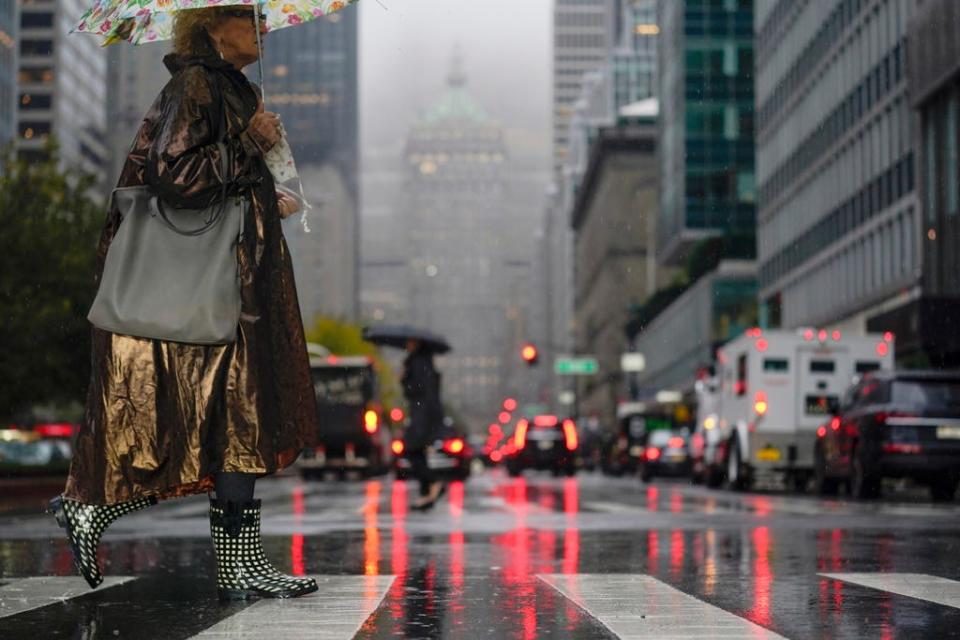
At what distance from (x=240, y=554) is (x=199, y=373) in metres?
0.67

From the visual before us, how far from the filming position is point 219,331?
19.8ft

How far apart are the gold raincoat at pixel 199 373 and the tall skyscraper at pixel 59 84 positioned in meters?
117

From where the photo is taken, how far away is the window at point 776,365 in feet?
97.2

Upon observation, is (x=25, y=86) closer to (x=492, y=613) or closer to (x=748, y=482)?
(x=748, y=482)

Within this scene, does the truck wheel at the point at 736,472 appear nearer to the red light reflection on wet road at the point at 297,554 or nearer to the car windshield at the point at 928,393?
the car windshield at the point at 928,393

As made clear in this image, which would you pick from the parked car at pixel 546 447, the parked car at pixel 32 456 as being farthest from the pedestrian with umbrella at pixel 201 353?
the parked car at pixel 546 447

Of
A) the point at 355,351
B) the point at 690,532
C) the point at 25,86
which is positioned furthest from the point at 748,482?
the point at 25,86

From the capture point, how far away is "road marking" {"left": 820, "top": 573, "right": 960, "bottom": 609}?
632 centimetres

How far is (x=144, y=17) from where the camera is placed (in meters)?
7.02

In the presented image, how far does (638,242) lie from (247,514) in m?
119

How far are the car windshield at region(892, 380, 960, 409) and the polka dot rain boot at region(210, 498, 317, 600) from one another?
17.3 metres

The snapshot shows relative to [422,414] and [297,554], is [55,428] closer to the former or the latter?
[422,414]

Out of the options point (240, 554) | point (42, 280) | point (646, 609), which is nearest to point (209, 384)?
point (240, 554)

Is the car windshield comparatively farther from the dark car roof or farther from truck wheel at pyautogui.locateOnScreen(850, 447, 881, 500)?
truck wheel at pyautogui.locateOnScreen(850, 447, 881, 500)
